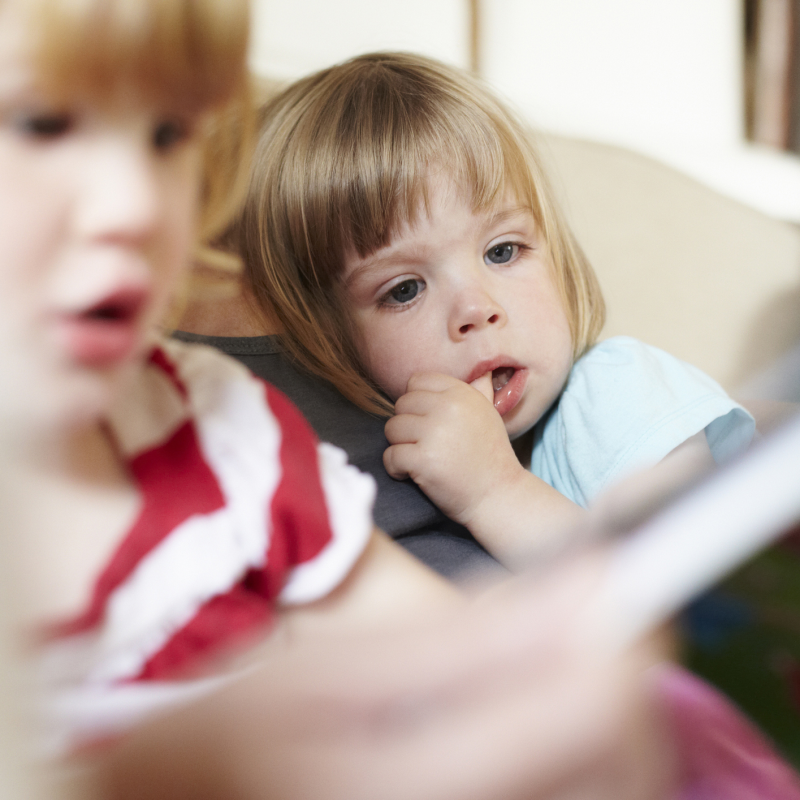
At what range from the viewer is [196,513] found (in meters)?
0.29

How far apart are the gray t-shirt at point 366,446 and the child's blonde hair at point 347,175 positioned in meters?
0.02

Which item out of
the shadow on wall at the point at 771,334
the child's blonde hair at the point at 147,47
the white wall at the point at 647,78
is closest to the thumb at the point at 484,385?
the child's blonde hair at the point at 147,47

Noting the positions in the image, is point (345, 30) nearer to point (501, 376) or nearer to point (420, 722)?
point (501, 376)

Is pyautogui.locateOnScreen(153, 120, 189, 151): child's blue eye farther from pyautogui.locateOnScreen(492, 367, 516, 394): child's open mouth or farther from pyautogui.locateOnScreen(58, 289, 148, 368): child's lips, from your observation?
pyautogui.locateOnScreen(492, 367, 516, 394): child's open mouth

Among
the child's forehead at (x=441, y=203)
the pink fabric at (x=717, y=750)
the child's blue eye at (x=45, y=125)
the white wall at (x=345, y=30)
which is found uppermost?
the white wall at (x=345, y=30)

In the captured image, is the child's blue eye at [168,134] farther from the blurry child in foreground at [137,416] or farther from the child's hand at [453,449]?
the child's hand at [453,449]

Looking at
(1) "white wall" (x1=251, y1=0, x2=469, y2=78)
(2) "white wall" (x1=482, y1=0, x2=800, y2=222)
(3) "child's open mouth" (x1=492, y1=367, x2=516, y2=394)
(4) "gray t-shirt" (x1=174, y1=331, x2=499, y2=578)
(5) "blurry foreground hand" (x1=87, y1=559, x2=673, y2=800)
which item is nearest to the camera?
(5) "blurry foreground hand" (x1=87, y1=559, x2=673, y2=800)

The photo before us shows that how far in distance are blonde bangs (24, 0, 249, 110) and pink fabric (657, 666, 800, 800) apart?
290mm

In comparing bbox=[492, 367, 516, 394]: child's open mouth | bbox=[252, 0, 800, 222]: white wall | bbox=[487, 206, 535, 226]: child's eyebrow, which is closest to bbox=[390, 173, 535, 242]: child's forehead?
bbox=[487, 206, 535, 226]: child's eyebrow

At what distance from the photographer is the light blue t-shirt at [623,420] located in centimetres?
60

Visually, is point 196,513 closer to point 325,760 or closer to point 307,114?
point 325,760

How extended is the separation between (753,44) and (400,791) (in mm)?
1655

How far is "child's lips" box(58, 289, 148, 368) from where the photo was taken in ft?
0.74

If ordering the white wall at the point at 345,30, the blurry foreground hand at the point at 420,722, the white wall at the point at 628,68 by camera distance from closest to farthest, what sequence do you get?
1. the blurry foreground hand at the point at 420,722
2. the white wall at the point at 345,30
3. the white wall at the point at 628,68
